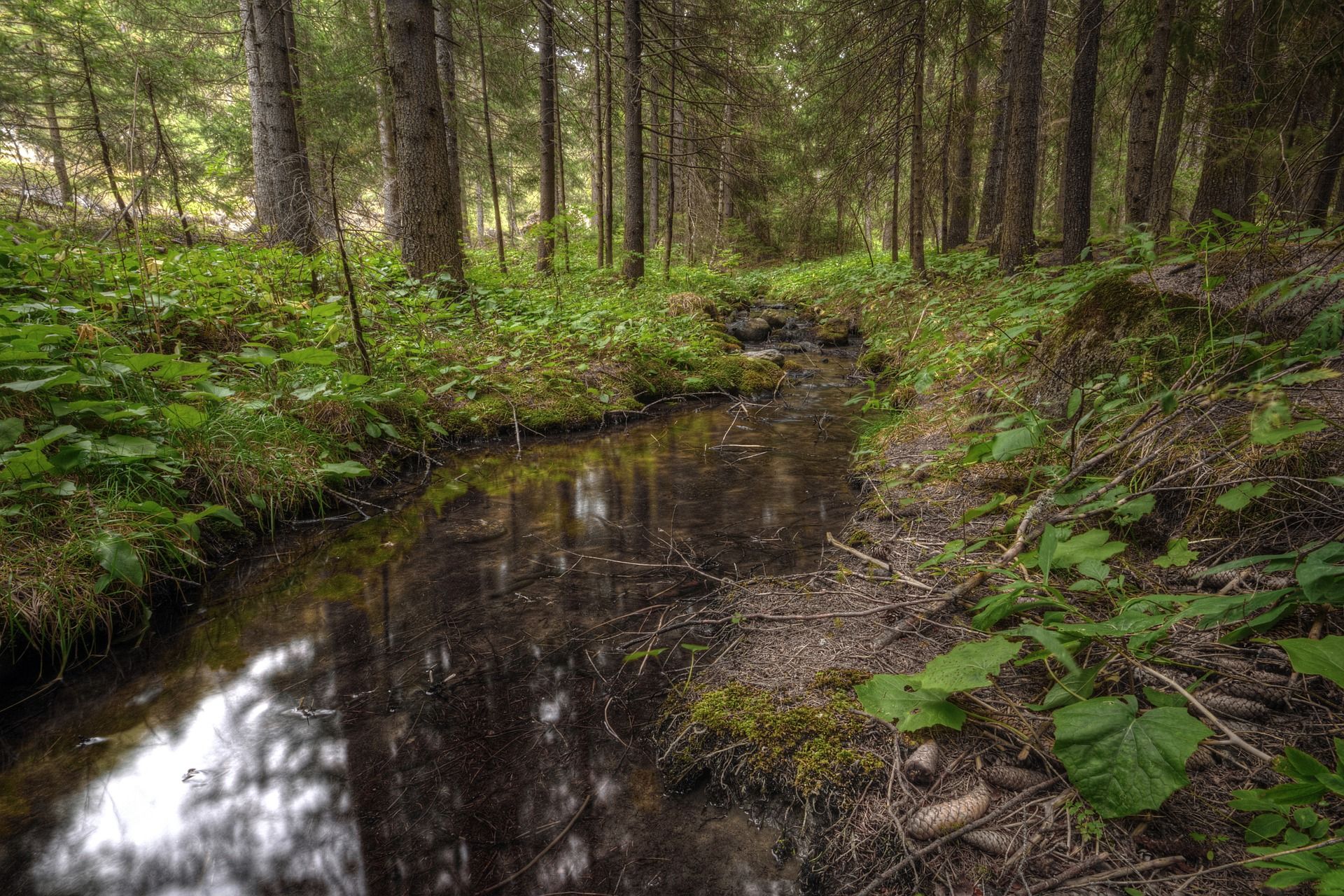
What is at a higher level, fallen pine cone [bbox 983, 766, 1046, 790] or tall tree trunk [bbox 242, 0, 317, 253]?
tall tree trunk [bbox 242, 0, 317, 253]

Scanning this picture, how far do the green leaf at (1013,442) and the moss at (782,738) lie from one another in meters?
1.03

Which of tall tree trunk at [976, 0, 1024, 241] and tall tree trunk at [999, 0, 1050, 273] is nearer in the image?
→ tall tree trunk at [999, 0, 1050, 273]

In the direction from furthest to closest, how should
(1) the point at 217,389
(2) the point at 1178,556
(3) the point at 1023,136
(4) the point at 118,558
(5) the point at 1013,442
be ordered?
Answer: (3) the point at 1023,136 < (1) the point at 217,389 < (4) the point at 118,558 < (5) the point at 1013,442 < (2) the point at 1178,556

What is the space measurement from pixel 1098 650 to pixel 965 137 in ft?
44.2

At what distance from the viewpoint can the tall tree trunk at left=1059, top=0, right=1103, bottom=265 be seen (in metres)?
7.77

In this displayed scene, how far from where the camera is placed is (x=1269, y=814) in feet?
4.03

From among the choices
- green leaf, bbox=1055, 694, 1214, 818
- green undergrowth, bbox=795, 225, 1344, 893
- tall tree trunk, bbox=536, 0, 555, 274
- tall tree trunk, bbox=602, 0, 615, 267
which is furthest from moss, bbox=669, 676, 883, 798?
tall tree trunk, bbox=536, 0, 555, 274

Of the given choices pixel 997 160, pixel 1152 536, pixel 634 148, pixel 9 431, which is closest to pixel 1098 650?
pixel 1152 536

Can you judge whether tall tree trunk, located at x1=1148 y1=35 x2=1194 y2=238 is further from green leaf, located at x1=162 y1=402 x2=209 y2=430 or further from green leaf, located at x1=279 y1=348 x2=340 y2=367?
green leaf, located at x1=162 y1=402 x2=209 y2=430

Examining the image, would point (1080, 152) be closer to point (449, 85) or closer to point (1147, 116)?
point (1147, 116)

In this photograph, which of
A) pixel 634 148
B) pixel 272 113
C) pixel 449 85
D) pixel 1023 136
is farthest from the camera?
pixel 449 85

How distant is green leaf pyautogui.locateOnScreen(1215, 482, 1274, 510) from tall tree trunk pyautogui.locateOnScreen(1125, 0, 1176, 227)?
571 centimetres

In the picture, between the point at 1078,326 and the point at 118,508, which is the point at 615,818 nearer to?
the point at 118,508

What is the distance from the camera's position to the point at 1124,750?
1305mm
